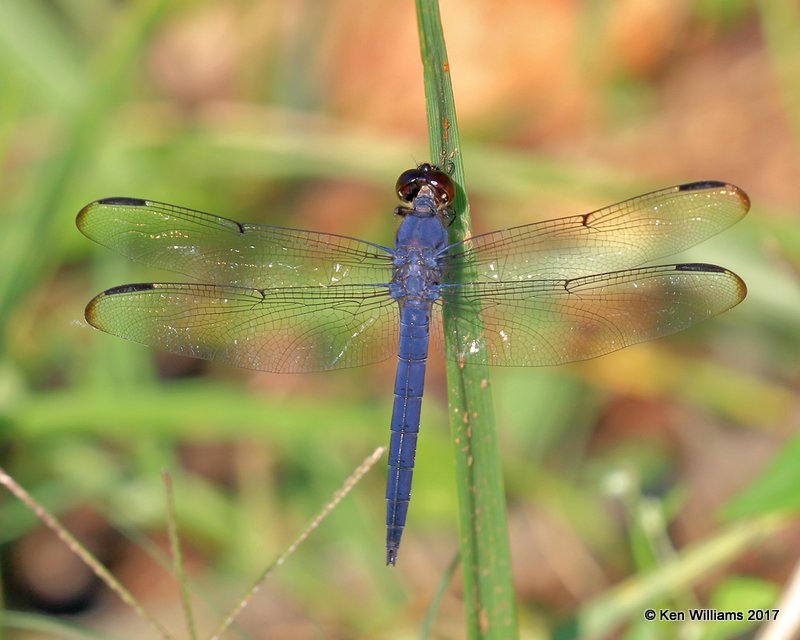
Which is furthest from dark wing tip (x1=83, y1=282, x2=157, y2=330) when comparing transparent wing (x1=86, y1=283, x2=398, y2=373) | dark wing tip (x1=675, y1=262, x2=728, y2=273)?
dark wing tip (x1=675, y1=262, x2=728, y2=273)

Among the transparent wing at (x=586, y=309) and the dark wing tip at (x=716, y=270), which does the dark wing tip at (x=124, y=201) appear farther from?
the dark wing tip at (x=716, y=270)

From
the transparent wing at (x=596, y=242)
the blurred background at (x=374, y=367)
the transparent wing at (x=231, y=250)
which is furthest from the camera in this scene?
the blurred background at (x=374, y=367)

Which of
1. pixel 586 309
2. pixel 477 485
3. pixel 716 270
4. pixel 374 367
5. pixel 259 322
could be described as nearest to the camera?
pixel 477 485

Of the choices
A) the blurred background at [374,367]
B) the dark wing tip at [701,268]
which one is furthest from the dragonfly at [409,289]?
the blurred background at [374,367]

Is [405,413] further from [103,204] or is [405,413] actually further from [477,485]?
[103,204]

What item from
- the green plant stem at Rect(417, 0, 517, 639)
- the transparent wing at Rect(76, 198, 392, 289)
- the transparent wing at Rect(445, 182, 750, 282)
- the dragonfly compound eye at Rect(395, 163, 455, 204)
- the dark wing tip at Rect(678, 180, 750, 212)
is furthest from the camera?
the transparent wing at Rect(76, 198, 392, 289)

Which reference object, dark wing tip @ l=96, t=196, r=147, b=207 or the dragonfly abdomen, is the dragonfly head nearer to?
the dragonfly abdomen

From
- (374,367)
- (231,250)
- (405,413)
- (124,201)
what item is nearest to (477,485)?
(405,413)
